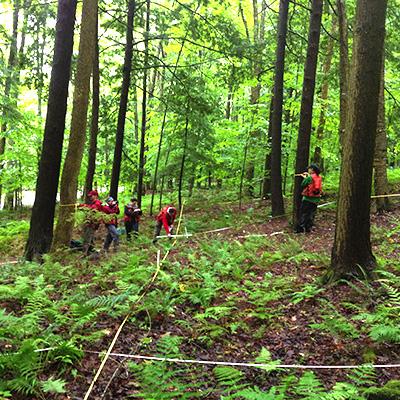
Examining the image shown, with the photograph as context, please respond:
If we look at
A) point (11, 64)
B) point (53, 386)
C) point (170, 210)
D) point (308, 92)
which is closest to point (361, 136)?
point (53, 386)

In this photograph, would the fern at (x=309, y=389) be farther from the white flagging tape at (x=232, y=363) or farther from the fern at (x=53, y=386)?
the fern at (x=53, y=386)

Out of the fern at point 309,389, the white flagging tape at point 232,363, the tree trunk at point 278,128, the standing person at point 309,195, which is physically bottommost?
the white flagging tape at point 232,363

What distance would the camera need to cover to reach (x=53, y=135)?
8.98m

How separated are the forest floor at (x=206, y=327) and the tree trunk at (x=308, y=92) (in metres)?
3.98

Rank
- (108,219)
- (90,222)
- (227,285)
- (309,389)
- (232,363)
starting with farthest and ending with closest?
(90,222) < (108,219) < (227,285) < (232,363) < (309,389)

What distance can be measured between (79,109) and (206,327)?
6.45 m

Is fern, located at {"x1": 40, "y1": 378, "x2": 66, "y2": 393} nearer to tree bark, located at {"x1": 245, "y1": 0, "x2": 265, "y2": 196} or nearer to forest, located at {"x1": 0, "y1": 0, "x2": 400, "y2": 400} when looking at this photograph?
forest, located at {"x1": 0, "y1": 0, "x2": 400, "y2": 400}

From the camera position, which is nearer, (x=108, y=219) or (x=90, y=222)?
(x=108, y=219)

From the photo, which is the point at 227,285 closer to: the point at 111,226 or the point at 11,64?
the point at 111,226

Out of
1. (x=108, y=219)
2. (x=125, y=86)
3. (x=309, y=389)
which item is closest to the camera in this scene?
(x=309, y=389)

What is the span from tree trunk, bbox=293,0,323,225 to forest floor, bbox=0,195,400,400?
13.1 ft

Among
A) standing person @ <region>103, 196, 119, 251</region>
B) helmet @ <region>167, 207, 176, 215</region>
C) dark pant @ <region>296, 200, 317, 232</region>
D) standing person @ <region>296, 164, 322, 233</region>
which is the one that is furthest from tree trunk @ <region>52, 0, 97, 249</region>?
dark pant @ <region>296, 200, 317, 232</region>

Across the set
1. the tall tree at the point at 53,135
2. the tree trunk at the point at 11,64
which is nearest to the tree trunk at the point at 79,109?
the tall tree at the point at 53,135

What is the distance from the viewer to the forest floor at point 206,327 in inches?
134
